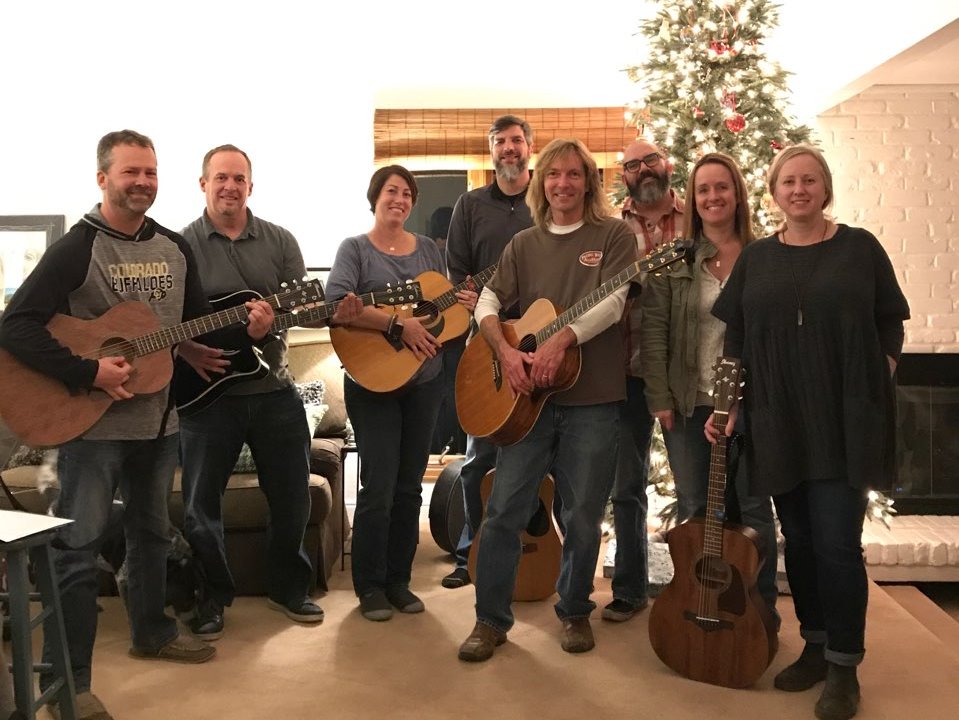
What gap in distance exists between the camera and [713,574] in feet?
8.79

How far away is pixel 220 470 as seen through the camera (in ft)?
10.5

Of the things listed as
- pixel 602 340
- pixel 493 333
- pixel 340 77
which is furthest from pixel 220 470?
pixel 340 77

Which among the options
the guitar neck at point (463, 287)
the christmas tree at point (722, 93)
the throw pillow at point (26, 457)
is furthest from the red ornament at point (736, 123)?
the throw pillow at point (26, 457)

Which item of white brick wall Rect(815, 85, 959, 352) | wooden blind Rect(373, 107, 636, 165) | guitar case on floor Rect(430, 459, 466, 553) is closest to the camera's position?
guitar case on floor Rect(430, 459, 466, 553)

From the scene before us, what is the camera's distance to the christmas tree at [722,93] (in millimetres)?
4562

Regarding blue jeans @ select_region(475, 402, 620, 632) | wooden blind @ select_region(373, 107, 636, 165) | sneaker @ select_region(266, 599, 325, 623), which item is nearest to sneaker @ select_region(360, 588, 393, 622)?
sneaker @ select_region(266, 599, 325, 623)

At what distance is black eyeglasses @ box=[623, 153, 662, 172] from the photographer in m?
3.24

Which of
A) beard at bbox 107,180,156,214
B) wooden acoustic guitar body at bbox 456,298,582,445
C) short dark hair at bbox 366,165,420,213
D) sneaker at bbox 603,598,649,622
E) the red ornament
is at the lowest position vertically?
sneaker at bbox 603,598,649,622

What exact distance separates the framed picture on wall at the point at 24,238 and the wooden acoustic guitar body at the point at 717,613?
173 inches

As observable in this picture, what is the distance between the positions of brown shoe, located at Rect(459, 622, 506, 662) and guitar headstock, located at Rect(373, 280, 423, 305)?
1069 millimetres

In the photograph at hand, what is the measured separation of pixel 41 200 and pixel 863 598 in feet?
16.6

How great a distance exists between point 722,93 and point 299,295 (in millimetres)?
2602

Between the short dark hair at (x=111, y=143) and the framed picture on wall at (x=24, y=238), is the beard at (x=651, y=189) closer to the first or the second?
the short dark hair at (x=111, y=143)

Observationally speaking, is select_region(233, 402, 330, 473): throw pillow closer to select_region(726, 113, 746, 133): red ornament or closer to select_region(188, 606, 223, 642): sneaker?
select_region(188, 606, 223, 642): sneaker
